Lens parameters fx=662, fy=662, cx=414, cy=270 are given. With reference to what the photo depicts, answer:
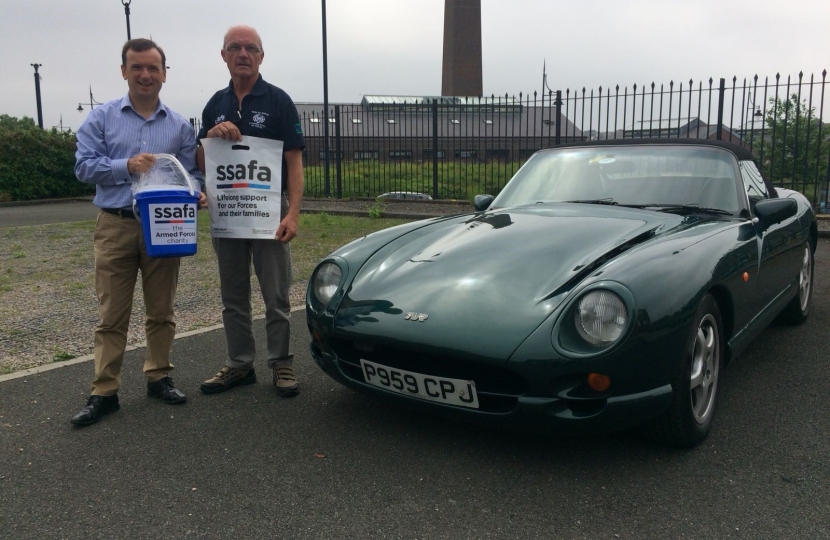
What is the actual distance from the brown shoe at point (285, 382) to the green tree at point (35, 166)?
719 inches

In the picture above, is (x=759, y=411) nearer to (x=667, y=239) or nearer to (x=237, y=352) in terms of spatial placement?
(x=667, y=239)

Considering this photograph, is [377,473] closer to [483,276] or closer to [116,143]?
[483,276]

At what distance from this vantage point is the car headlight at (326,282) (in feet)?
10.0

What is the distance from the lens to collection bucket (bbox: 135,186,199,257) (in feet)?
9.82

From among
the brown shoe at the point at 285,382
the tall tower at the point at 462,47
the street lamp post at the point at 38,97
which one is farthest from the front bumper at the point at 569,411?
the tall tower at the point at 462,47

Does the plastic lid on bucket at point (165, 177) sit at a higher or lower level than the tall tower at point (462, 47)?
lower

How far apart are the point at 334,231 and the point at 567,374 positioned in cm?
853

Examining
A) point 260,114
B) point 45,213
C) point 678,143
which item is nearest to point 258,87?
point 260,114

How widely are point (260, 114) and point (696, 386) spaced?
2441 mm

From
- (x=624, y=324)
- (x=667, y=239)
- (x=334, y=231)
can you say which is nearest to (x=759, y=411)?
(x=667, y=239)

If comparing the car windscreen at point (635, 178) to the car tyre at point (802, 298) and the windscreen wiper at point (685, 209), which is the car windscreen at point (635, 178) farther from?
the car tyre at point (802, 298)

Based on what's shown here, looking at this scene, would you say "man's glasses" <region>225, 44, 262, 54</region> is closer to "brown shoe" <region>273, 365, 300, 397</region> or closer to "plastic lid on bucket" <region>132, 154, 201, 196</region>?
"plastic lid on bucket" <region>132, 154, 201, 196</region>

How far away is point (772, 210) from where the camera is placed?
3.49 meters

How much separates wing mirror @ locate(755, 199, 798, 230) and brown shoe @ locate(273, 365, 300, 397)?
8.55 feet
